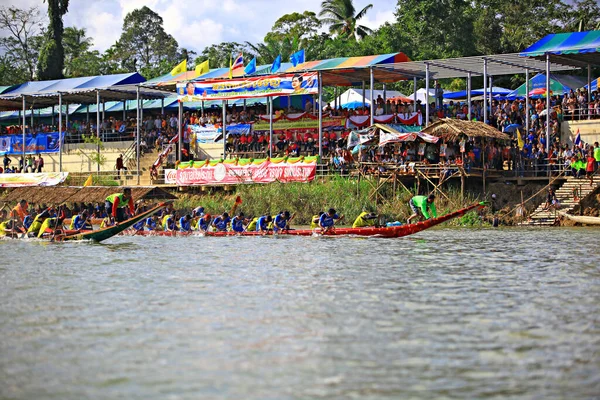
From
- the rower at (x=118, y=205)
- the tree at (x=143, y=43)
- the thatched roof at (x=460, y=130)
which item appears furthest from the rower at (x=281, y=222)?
the tree at (x=143, y=43)

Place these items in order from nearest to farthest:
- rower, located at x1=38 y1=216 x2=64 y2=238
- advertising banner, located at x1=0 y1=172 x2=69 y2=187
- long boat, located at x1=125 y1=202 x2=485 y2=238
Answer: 1. long boat, located at x1=125 y1=202 x2=485 y2=238
2. rower, located at x1=38 y1=216 x2=64 y2=238
3. advertising banner, located at x1=0 y1=172 x2=69 y2=187

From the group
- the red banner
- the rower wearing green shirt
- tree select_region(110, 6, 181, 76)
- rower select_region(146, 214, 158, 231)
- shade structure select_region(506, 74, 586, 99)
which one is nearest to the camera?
the rower wearing green shirt

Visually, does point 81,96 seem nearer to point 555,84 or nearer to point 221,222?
point 221,222

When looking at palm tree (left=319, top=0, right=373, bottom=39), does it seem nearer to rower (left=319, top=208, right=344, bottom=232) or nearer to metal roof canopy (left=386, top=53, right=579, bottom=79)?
metal roof canopy (left=386, top=53, right=579, bottom=79)

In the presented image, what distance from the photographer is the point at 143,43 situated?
264ft

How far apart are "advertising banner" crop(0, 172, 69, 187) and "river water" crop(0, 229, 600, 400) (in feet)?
76.6

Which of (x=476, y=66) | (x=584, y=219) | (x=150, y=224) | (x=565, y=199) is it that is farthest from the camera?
(x=476, y=66)

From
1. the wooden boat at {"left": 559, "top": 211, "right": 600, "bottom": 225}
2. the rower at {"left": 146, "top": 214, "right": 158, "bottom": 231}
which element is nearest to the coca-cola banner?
the rower at {"left": 146, "top": 214, "right": 158, "bottom": 231}

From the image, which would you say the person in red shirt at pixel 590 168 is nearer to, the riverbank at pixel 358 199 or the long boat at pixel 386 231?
the riverbank at pixel 358 199

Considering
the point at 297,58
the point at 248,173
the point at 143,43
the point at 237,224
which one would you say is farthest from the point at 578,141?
the point at 143,43

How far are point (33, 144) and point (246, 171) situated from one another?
1767 centimetres

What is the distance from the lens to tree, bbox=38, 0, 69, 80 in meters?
65.9

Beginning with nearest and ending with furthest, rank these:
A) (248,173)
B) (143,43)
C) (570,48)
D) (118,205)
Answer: (118,205), (570,48), (248,173), (143,43)

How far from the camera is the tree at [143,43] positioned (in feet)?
259
